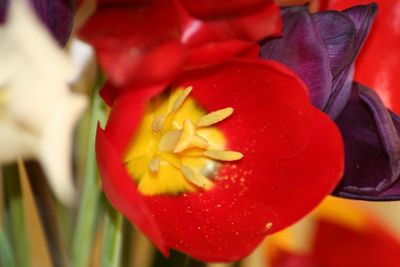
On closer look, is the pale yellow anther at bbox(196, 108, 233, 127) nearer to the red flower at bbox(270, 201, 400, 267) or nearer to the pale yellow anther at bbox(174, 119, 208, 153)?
the pale yellow anther at bbox(174, 119, 208, 153)

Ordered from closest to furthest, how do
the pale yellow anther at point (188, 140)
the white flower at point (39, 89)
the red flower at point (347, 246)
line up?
the white flower at point (39, 89) < the pale yellow anther at point (188, 140) < the red flower at point (347, 246)

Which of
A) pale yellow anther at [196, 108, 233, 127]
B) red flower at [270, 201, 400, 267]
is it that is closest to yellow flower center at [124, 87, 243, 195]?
pale yellow anther at [196, 108, 233, 127]

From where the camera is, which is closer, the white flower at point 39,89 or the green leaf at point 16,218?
the white flower at point 39,89

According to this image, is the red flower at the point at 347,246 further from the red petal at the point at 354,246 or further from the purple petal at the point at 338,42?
the purple petal at the point at 338,42

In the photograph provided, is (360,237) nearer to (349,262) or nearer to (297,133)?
(349,262)

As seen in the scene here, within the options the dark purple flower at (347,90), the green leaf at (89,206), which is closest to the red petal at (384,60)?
the dark purple flower at (347,90)

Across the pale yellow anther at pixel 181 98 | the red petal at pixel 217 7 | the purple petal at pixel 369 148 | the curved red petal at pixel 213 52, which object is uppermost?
the red petal at pixel 217 7
